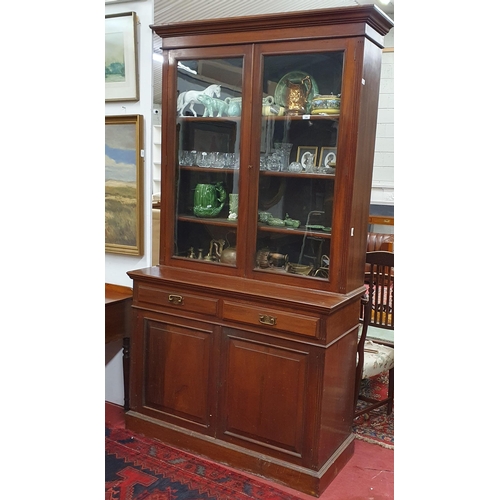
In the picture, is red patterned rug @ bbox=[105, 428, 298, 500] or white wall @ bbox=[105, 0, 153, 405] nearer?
red patterned rug @ bbox=[105, 428, 298, 500]

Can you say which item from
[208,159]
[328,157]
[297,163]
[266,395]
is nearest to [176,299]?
[266,395]

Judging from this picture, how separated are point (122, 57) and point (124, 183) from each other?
2.13 feet

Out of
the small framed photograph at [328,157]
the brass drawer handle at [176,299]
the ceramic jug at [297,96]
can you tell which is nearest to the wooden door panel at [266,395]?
the brass drawer handle at [176,299]

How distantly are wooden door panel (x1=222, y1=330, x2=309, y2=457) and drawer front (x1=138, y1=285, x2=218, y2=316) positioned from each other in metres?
0.18

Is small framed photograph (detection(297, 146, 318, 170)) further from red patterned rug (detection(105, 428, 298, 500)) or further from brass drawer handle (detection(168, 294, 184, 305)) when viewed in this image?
red patterned rug (detection(105, 428, 298, 500))

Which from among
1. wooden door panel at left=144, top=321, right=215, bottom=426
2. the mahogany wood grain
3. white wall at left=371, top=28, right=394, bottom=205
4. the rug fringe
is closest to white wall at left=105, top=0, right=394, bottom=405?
the mahogany wood grain

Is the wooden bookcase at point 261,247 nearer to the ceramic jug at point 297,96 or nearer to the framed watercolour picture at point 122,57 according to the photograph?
the ceramic jug at point 297,96

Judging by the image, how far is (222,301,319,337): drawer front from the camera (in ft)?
6.73

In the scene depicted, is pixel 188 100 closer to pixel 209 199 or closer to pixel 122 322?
pixel 209 199

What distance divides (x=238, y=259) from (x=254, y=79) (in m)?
0.82

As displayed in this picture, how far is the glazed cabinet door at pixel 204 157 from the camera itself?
238 centimetres

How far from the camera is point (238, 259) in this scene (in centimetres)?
239

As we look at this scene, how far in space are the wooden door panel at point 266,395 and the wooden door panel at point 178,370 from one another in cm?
13
